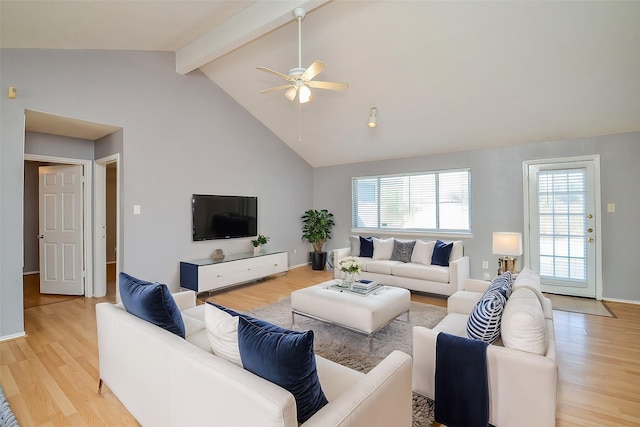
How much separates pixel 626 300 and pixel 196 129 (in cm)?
673

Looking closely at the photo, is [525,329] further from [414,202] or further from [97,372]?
[414,202]

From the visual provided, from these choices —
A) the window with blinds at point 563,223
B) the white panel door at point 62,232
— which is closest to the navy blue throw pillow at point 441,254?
the window with blinds at point 563,223

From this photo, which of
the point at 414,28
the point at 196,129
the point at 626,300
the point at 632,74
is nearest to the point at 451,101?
the point at 414,28

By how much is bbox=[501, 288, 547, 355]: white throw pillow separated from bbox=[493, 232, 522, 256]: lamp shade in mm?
2017

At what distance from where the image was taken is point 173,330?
179 centimetres

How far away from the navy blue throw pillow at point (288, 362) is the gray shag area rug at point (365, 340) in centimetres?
105

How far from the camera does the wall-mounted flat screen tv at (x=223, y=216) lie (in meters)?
4.90

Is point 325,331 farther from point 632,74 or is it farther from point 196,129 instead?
point 632,74

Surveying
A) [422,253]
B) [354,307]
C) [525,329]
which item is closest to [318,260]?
[422,253]

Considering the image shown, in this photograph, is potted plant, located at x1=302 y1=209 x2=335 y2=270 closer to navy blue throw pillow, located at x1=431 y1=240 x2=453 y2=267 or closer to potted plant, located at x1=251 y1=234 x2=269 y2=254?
potted plant, located at x1=251 y1=234 x2=269 y2=254

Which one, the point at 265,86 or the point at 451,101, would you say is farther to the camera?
the point at 265,86

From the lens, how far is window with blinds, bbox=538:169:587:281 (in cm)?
441

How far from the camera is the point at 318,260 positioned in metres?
6.51

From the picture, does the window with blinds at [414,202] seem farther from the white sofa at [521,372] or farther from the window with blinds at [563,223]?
the white sofa at [521,372]
